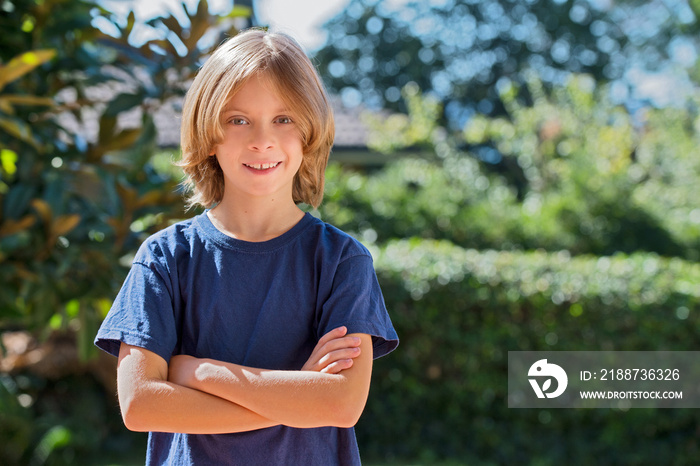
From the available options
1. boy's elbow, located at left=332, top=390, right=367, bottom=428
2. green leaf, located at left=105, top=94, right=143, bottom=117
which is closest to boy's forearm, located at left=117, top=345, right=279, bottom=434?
boy's elbow, located at left=332, top=390, right=367, bottom=428

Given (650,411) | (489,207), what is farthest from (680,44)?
(650,411)

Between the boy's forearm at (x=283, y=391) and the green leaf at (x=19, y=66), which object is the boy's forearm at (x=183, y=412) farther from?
the green leaf at (x=19, y=66)

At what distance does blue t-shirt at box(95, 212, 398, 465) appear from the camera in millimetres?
1355

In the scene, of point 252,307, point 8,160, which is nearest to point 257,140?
point 252,307

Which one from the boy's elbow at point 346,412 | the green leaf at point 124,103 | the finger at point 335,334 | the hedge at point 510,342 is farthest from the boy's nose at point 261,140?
the hedge at point 510,342

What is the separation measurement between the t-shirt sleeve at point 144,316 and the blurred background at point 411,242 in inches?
25.2

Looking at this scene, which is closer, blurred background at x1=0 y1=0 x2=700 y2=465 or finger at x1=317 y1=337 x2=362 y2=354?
finger at x1=317 y1=337 x2=362 y2=354

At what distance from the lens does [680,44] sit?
80.4 ft

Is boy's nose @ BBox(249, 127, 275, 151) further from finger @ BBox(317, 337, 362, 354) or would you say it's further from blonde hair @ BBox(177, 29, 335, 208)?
finger @ BBox(317, 337, 362, 354)

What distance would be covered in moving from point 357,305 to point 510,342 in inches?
174

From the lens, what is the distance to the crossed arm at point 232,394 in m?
1.29

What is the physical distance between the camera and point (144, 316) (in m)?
1.34

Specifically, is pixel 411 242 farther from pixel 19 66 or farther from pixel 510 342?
pixel 19 66

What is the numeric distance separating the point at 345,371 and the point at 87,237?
77.5 inches
